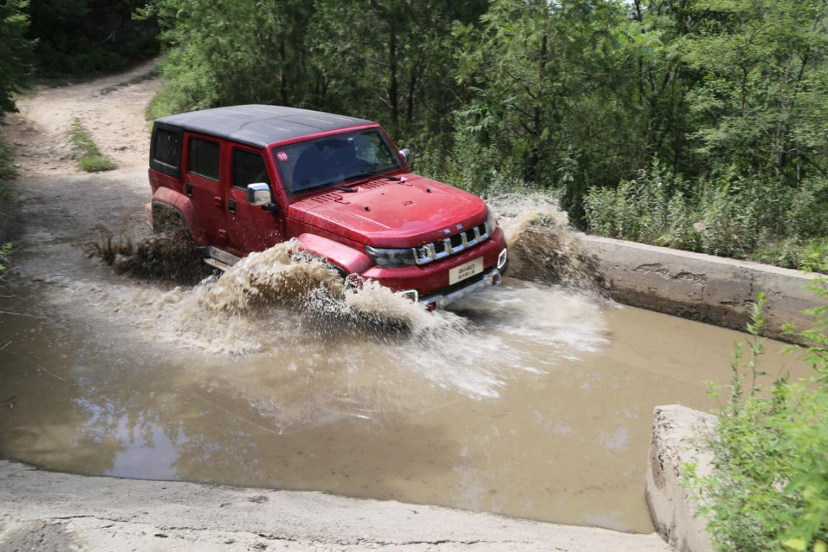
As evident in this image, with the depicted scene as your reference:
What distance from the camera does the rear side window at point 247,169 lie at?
6.67 meters

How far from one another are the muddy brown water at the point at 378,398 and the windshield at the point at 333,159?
4.28 ft

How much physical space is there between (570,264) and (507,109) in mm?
2685

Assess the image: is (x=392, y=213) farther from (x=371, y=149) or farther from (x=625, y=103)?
(x=625, y=103)

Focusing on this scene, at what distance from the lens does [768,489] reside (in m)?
2.63

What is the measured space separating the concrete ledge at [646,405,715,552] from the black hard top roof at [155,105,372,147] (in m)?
4.40

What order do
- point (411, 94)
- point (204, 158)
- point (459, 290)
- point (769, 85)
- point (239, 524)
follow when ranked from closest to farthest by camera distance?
→ 1. point (239, 524)
2. point (459, 290)
3. point (204, 158)
4. point (769, 85)
5. point (411, 94)

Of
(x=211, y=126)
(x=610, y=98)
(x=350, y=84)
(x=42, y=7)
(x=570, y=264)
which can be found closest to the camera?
(x=211, y=126)

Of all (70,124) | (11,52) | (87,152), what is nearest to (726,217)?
(11,52)

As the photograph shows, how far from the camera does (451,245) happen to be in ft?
20.4

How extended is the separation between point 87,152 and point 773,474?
Result: 1453 centimetres

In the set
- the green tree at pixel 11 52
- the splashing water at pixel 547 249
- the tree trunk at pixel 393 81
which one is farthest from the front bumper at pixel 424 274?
the green tree at pixel 11 52

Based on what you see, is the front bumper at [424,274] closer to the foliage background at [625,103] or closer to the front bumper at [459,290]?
the front bumper at [459,290]

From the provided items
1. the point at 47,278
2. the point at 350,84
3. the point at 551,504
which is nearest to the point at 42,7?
the point at 350,84

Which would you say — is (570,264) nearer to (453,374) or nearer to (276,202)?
(453,374)
